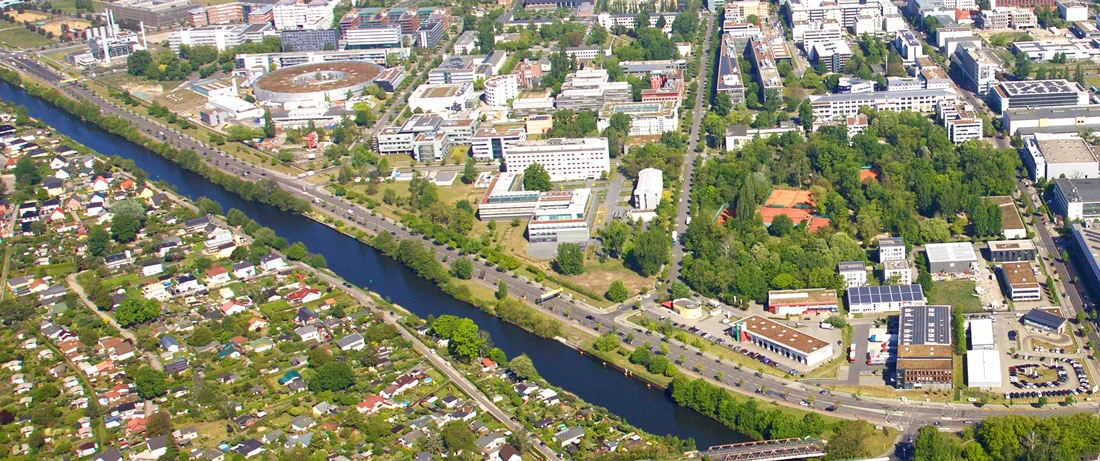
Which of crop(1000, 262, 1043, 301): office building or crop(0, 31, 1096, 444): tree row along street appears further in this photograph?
crop(1000, 262, 1043, 301): office building

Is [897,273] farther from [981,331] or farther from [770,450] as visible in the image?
[770,450]

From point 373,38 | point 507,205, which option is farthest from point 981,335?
point 373,38

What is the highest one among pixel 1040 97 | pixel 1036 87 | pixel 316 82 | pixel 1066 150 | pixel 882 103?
pixel 1036 87

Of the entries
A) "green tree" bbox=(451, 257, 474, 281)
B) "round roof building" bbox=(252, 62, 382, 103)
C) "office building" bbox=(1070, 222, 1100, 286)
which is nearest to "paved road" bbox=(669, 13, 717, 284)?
"green tree" bbox=(451, 257, 474, 281)

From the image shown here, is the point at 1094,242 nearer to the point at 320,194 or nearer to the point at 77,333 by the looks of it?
the point at 320,194

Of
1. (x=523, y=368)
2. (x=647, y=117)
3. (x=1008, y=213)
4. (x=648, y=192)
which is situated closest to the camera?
(x=523, y=368)

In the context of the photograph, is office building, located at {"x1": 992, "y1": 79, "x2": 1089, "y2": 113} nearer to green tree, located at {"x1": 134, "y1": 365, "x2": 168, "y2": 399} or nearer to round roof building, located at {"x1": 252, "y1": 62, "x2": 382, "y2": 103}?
round roof building, located at {"x1": 252, "y1": 62, "x2": 382, "y2": 103}

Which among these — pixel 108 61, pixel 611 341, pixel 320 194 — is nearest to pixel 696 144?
pixel 320 194
